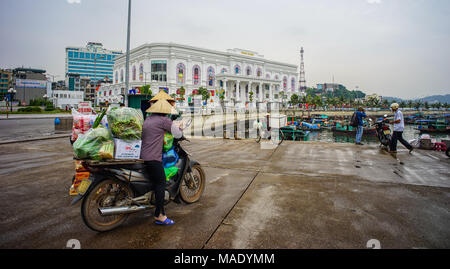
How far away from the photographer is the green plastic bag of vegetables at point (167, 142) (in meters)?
3.70

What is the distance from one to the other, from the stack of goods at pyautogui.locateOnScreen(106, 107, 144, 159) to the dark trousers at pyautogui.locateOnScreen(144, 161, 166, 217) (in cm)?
25

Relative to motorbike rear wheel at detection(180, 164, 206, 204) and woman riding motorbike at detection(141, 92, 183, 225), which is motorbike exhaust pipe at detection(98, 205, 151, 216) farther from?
motorbike rear wheel at detection(180, 164, 206, 204)

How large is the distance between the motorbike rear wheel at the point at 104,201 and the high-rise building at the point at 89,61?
152 meters

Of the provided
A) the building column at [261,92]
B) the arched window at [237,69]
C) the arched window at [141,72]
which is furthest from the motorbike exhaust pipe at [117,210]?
the arched window at [237,69]

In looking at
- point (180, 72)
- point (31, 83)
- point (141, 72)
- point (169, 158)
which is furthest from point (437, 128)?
point (31, 83)

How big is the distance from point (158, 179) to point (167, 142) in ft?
1.94

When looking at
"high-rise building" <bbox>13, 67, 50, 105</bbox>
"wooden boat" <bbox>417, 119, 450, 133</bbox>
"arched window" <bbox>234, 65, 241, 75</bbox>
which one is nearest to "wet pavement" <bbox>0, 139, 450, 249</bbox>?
"wooden boat" <bbox>417, 119, 450, 133</bbox>

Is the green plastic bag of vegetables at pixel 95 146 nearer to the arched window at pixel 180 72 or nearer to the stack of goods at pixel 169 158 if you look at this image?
the stack of goods at pixel 169 158

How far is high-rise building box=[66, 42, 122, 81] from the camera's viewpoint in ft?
461

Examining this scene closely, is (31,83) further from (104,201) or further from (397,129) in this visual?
(397,129)

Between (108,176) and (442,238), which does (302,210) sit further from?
(108,176)

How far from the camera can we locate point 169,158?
12.4 feet
